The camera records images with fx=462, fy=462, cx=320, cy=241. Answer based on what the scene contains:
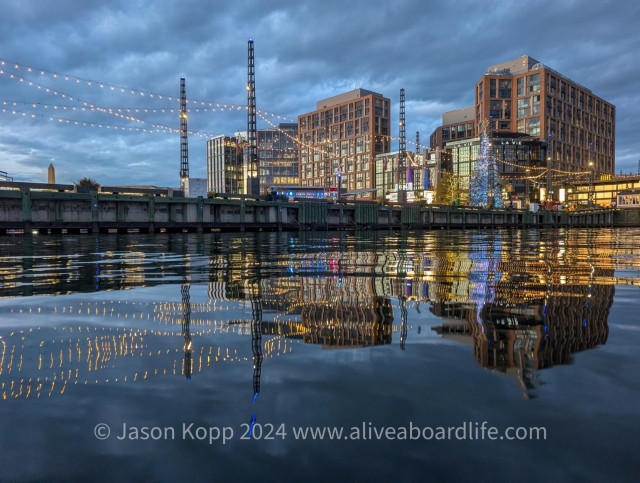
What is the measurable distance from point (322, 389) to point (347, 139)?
152 m

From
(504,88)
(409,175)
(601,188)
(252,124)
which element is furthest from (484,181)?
(601,188)

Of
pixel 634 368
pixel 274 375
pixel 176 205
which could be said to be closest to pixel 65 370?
pixel 274 375

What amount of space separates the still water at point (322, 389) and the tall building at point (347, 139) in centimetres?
12828

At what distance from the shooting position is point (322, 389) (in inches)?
101

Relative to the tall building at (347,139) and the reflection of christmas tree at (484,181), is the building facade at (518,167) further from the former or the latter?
the tall building at (347,139)

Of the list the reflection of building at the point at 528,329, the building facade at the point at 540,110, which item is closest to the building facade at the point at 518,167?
the building facade at the point at 540,110

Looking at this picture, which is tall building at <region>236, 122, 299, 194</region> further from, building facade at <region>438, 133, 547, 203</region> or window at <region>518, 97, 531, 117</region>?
window at <region>518, 97, 531, 117</region>

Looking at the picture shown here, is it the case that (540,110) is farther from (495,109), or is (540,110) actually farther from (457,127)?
(457,127)

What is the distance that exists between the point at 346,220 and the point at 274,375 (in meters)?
48.1

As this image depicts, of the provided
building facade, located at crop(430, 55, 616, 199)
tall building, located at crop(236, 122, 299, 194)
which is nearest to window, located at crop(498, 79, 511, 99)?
building facade, located at crop(430, 55, 616, 199)

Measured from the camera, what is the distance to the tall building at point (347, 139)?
143m

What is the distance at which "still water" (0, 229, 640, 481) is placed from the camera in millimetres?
1837

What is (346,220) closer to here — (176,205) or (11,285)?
(176,205)

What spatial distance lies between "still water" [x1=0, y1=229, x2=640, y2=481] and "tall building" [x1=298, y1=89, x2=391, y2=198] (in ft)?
421
